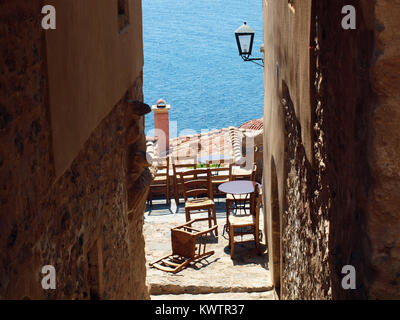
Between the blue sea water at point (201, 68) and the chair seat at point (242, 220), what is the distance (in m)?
36.7

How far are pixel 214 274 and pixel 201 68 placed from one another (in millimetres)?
62359

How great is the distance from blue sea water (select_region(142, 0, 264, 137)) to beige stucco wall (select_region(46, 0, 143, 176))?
4210 cm

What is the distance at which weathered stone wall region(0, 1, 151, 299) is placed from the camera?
8.73 feet

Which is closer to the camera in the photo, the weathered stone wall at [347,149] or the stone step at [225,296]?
the weathered stone wall at [347,149]

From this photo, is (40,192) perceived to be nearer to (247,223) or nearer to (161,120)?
(247,223)

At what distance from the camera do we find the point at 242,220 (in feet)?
36.4

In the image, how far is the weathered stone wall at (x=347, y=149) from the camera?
267cm

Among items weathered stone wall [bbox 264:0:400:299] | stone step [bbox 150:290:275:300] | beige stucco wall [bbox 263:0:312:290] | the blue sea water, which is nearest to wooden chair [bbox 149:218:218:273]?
stone step [bbox 150:290:275:300]

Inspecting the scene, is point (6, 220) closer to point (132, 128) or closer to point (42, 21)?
point (42, 21)

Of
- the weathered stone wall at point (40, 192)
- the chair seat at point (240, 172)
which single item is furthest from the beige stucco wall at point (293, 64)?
the chair seat at point (240, 172)

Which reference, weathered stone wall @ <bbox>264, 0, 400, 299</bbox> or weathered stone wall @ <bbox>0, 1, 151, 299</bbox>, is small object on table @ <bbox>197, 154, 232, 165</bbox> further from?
weathered stone wall @ <bbox>264, 0, 400, 299</bbox>

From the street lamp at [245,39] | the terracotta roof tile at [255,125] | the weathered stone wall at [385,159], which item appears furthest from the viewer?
the terracotta roof tile at [255,125]

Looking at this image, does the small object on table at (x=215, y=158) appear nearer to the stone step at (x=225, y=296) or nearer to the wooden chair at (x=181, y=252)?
the wooden chair at (x=181, y=252)

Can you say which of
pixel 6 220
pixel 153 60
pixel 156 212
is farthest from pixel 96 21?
pixel 153 60
